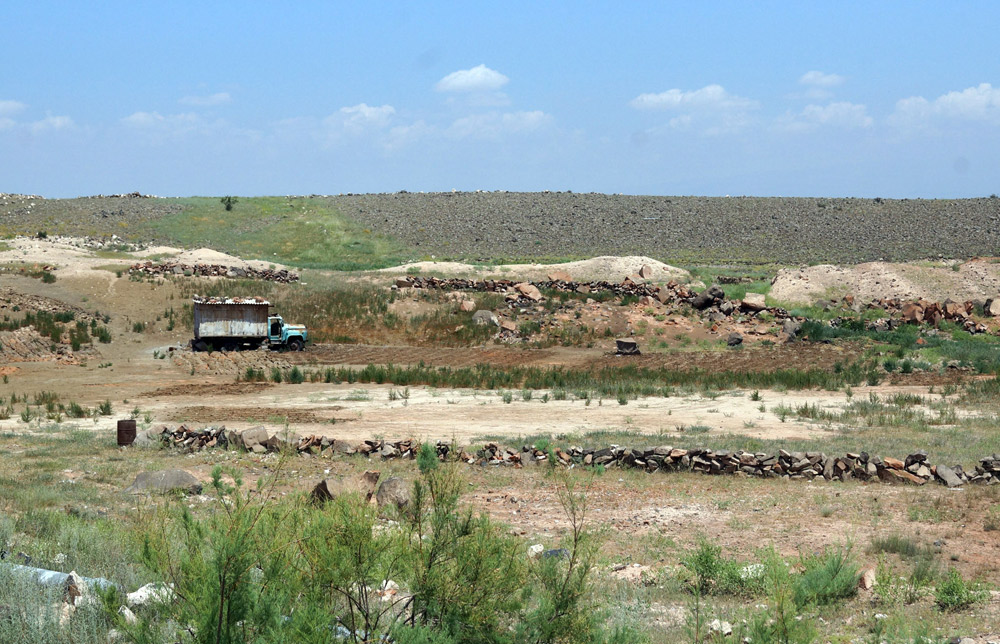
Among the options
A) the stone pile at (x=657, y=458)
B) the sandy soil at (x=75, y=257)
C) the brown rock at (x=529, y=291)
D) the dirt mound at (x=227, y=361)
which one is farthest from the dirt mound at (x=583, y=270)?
the stone pile at (x=657, y=458)

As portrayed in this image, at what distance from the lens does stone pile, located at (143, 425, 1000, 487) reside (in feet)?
46.9

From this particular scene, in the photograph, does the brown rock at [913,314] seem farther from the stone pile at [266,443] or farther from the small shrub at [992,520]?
A: the stone pile at [266,443]

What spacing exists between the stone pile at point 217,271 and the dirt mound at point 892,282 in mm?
26867

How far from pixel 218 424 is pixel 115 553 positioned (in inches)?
503

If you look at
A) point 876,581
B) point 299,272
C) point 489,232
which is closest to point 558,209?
point 489,232

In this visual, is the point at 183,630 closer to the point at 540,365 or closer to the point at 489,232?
the point at 540,365

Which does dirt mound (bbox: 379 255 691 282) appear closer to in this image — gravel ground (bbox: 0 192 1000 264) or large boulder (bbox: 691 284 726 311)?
large boulder (bbox: 691 284 726 311)

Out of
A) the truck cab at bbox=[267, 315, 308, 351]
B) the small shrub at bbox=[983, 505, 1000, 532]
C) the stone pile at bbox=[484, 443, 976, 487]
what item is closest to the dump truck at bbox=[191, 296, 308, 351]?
the truck cab at bbox=[267, 315, 308, 351]

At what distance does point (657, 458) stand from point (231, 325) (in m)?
23.2

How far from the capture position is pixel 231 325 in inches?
1353

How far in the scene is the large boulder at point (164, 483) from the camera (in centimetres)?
1280

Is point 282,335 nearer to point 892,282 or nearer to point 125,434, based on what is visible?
point 125,434

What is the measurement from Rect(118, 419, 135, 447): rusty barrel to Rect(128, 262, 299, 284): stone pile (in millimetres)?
31266

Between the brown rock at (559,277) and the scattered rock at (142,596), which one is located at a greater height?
the brown rock at (559,277)
